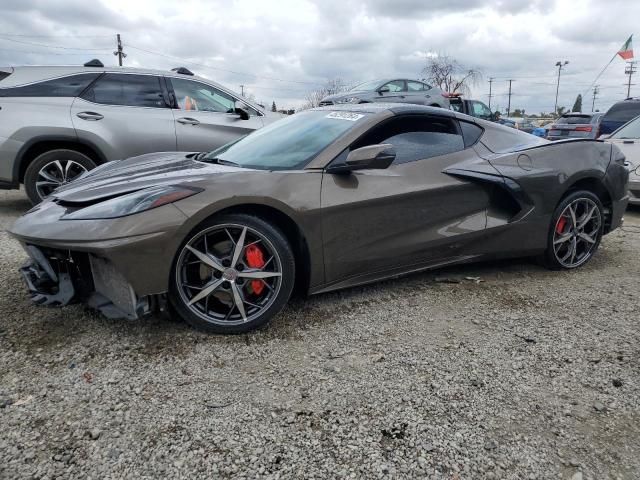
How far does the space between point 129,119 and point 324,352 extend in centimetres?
409

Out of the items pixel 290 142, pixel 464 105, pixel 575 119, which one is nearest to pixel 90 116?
pixel 290 142

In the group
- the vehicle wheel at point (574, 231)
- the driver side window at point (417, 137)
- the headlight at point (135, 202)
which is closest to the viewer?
the headlight at point (135, 202)

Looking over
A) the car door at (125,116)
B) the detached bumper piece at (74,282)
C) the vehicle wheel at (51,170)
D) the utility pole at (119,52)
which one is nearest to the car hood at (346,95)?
the car door at (125,116)

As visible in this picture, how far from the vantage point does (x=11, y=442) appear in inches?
70.3

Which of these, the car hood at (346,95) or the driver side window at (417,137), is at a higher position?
the car hood at (346,95)

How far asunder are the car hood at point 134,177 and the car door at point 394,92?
31.8 feet

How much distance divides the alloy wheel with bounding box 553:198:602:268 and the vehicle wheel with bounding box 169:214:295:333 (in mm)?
2331

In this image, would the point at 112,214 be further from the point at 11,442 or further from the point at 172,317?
the point at 11,442

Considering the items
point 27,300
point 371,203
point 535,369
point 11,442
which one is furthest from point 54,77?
point 535,369

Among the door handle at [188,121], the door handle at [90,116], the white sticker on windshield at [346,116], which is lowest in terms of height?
the white sticker on windshield at [346,116]

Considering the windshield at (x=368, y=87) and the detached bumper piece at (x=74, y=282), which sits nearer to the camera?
the detached bumper piece at (x=74, y=282)

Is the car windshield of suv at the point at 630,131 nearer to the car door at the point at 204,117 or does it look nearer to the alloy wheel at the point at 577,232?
the alloy wheel at the point at 577,232

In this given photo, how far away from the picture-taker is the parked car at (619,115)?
9875mm

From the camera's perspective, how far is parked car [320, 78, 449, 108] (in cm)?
1207
